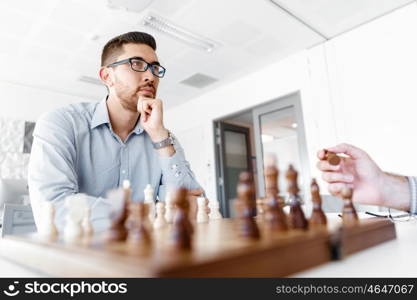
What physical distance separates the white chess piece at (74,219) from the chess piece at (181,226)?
0.24 metres

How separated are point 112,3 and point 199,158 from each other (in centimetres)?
344

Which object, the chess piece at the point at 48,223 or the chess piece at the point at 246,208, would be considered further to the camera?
the chess piece at the point at 48,223

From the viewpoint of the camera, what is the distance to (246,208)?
53cm

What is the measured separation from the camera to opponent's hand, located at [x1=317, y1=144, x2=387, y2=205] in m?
1.00

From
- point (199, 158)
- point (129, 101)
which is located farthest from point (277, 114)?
point (129, 101)

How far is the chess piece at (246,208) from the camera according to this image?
1.61 feet

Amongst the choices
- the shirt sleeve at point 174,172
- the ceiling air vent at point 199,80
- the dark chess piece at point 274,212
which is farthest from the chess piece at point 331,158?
the ceiling air vent at point 199,80

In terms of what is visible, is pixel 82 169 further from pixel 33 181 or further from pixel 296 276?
pixel 296 276

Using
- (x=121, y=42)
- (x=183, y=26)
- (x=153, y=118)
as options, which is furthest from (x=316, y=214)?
(x=183, y=26)

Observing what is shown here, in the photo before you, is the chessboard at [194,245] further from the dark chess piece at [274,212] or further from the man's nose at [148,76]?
the man's nose at [148,76]

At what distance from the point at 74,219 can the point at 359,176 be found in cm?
92

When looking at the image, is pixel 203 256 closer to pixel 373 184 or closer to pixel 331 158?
pixel 331 158

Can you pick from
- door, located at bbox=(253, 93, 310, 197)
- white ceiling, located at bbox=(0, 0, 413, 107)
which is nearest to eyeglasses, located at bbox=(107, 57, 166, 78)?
white ceiling, located at bbox=(0, 0, 413, 107)

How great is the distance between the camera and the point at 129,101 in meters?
1.44
